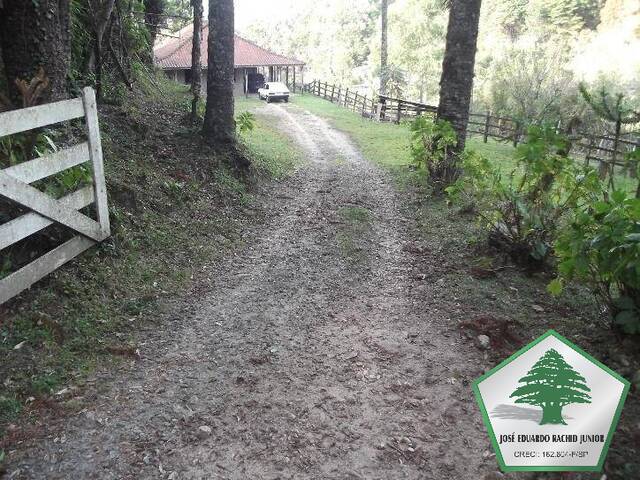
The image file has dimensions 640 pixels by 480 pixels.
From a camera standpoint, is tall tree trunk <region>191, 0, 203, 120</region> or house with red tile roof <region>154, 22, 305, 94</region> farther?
house with red tile roof <region>154, 22, 305, 94</region>

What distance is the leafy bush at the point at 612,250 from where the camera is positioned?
10.9 ft

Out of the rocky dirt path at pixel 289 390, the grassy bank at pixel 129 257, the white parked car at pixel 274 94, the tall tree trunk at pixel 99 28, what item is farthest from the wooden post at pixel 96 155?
the white parked car at pixel 274 94

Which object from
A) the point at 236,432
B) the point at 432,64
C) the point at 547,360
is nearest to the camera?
the point at 547,360

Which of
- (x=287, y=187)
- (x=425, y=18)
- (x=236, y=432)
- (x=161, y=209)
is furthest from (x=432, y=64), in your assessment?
(x=236, y=432)

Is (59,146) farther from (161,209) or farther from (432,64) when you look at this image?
(432,64)

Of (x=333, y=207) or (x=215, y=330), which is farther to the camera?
(x=333, y=207)

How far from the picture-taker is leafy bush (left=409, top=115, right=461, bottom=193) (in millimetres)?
8786

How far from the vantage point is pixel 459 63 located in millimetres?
8633

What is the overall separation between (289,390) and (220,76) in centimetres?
708

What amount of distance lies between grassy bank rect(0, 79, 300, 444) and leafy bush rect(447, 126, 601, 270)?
11.6 ft

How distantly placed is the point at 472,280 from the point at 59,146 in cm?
501

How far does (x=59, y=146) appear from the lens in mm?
5656

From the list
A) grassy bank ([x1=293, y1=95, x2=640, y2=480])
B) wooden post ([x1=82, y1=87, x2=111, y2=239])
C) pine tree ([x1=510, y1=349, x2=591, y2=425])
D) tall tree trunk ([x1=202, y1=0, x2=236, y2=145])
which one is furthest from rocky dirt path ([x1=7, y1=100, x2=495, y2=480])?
tall tree trunk ([x1=202, y1=0, x2=236, y2=145])

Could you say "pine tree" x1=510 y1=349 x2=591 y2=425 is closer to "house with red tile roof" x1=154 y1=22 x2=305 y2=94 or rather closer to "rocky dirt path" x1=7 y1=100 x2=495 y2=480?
"rocky dirt path" x1=7 y1=100 x2=495 y2=480
